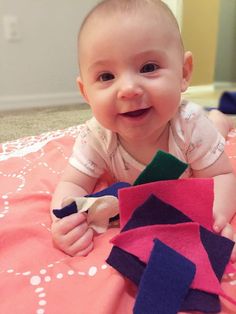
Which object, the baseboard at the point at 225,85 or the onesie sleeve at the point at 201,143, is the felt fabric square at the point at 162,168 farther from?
the baseboard at the point at 225,85

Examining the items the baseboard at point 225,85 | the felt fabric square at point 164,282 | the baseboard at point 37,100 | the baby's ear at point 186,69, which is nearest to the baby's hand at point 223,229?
the felt fabric square at point 164,282

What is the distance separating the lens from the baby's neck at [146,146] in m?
0.67

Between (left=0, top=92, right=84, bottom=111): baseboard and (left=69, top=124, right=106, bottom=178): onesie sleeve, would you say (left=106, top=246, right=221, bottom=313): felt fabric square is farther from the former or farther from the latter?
(left=0, top=92, right=84, bottom=111): baseboard

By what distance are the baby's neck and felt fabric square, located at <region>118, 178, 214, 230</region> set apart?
17 centimetres

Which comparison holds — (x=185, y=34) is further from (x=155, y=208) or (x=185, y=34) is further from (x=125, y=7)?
(x=155, y=208)

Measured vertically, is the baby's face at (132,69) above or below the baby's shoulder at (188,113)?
above

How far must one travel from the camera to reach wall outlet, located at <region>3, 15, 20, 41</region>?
1.96 meters

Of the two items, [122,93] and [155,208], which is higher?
[122,93]

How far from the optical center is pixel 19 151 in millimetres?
919

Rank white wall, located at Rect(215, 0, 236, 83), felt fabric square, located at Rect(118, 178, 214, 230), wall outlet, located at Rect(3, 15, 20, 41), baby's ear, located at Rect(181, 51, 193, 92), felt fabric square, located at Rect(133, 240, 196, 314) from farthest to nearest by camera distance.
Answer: white wall, located at Rect(215, 0, 236, 83) < wall outlet, located at Rect(3, 15, 20, 41) < baby's ear, located at Rect(181, 51, 193, 92) < felt fabric square, located at Rect(118, 178, 214, 230) < felt fabric square, located at Rect(133, 240, 196, 314)

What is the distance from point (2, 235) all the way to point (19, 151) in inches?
14.8

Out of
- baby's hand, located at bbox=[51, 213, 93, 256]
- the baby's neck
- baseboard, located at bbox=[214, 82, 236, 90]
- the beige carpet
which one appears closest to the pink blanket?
baby's hand, located at bbox=[51, 213, 93, 256]

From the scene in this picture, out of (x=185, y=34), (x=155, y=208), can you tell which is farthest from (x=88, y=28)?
(x=185, y=34)

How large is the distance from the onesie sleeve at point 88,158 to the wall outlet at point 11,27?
1.46 meters
